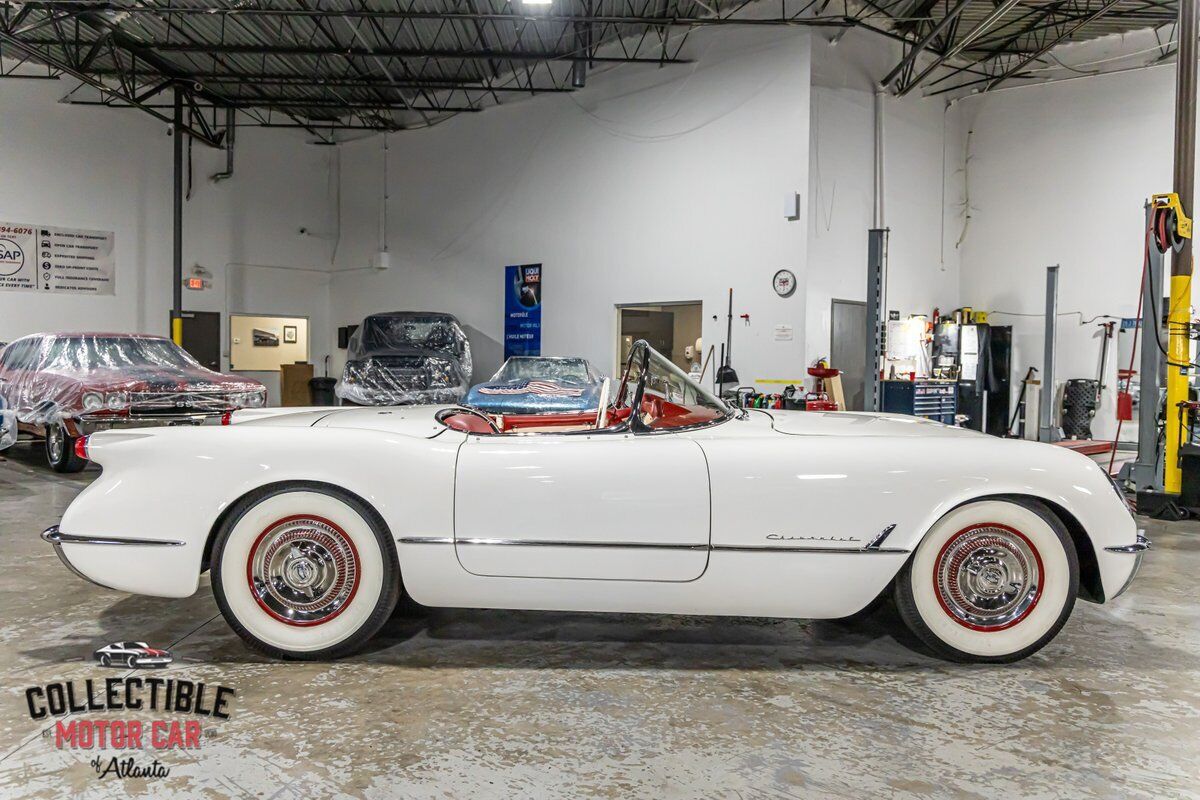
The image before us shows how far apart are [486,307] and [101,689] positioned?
11.6 m

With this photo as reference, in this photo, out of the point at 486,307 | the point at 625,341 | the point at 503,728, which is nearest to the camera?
the point at 503,728

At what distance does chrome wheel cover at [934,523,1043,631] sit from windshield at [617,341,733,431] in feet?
3.25

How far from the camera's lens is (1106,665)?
278 centimetres

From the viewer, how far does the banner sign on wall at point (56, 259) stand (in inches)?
485

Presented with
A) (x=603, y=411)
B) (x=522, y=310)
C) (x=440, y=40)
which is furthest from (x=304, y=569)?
(x=440, y=40)

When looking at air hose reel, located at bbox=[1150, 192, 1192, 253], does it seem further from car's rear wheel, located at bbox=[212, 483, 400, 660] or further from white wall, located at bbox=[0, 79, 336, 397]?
white wall, located at bbox=[0, 79, 336, 397]

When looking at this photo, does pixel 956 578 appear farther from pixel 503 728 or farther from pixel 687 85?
pixel 687 85

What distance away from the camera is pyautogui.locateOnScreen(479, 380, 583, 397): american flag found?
823 cm

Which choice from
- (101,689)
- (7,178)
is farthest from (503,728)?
(7,178)

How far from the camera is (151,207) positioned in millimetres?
13766

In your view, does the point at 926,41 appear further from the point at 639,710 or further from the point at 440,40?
the point at 639,710

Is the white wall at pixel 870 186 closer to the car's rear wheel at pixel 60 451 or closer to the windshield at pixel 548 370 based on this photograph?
the windshield at pixel 548 370

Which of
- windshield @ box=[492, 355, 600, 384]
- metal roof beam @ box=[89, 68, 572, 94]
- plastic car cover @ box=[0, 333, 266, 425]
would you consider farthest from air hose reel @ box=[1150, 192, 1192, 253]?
metal roof beam @ box=[89, 68, 572, 94]

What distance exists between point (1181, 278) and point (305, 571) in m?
6.60
